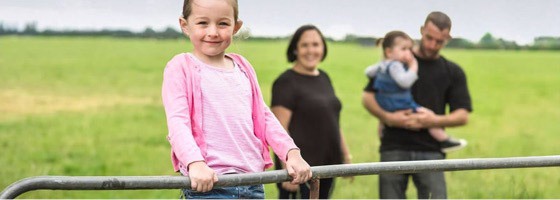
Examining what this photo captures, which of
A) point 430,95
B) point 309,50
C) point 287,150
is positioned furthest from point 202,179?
point 430,95

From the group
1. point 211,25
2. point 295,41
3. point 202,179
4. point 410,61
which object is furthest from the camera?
point 295,41

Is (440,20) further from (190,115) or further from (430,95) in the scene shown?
(190,115)

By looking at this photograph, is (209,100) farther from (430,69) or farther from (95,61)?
Answer: (95,61)

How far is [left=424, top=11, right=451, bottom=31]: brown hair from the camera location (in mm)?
5895

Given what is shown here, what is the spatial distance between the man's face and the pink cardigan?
251 cm

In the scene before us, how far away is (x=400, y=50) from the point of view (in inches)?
238

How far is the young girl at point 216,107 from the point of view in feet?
11.0

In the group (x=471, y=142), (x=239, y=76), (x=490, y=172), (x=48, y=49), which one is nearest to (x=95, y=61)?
(x=48, y=49)

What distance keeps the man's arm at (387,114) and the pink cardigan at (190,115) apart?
2487 millimetres

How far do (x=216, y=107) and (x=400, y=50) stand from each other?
278 centimetres

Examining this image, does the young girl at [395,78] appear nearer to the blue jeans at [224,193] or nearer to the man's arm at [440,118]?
the man's arm at [440,118]

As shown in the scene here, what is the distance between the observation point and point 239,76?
11.6 feet

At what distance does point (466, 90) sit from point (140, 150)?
833 centimetres

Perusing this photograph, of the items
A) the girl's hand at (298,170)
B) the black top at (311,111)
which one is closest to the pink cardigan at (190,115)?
the girl's hand at (298,170)
